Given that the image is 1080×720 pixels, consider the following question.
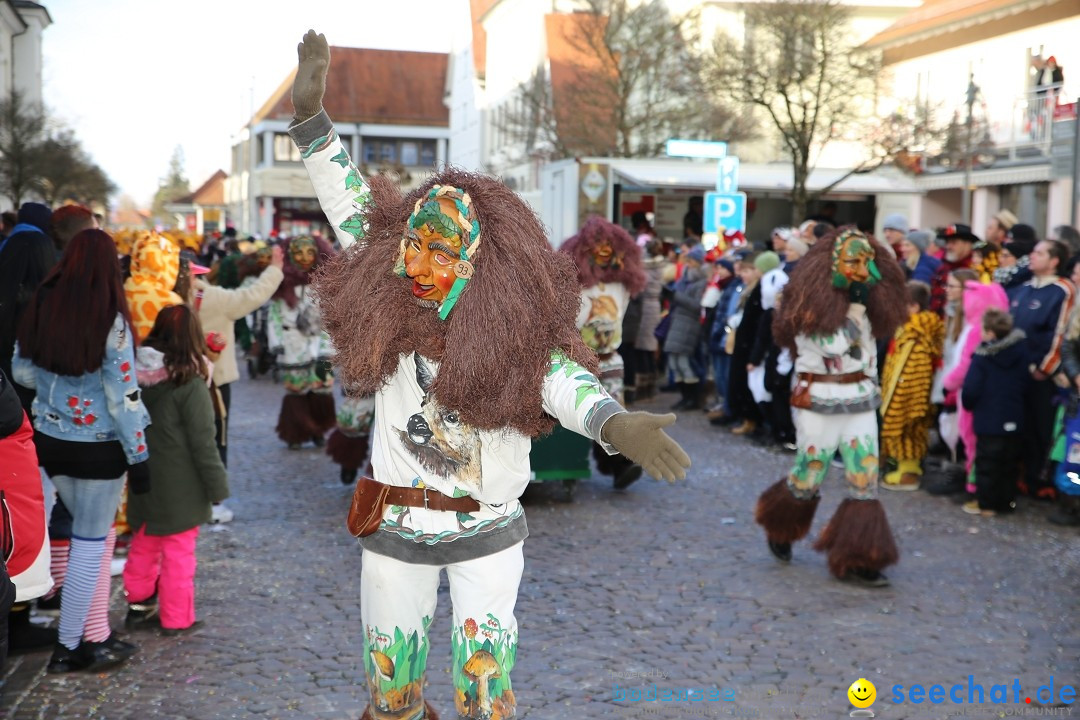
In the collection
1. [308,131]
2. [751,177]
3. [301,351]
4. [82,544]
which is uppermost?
[751,177]

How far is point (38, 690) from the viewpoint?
4.69 m

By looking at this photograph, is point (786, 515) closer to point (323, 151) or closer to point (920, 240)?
point (323, 151)

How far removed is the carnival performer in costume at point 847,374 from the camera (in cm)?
630

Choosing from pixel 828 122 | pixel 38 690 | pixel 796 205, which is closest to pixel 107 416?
pixel 38 690

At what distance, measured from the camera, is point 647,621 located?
18.7 ft

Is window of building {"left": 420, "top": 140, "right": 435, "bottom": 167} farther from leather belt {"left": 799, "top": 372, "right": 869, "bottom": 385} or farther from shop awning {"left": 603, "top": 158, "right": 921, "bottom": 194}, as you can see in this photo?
leather belt {"left": 799, "top": 372, "right": 869, "bottom": 385}

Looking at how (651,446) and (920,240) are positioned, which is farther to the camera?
(920,240)

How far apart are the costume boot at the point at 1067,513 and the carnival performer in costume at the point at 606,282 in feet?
10.3

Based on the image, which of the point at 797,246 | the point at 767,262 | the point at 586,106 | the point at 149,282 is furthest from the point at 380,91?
the point at 149,282

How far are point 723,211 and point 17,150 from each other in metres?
16.0

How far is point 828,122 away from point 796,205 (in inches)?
170

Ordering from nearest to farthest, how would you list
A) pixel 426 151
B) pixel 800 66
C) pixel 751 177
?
pixel 751 177
pixel 800 66
pixel 426 151

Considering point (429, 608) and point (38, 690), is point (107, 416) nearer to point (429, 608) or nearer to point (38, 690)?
point (38, 690)

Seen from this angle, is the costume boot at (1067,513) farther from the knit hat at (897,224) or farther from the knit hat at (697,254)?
the knit hat at (697,254)
